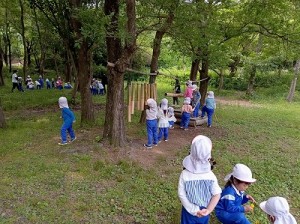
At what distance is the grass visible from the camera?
506 cm

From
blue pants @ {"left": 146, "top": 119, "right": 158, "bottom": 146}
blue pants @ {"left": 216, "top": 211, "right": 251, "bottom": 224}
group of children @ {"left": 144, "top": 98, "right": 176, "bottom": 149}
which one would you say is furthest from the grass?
blue pants @ {"left": 216, "top": 211, "right": 251, "bottom": 224}

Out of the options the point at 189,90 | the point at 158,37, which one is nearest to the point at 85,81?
the point at 158,37

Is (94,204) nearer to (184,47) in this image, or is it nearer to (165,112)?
(165,112)

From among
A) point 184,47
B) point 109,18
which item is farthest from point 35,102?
point 109,18

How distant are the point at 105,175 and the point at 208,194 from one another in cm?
342

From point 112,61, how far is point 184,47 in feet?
12.8

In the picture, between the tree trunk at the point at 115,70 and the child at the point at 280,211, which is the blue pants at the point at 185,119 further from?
the child at the point at 280,211

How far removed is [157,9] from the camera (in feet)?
28.8

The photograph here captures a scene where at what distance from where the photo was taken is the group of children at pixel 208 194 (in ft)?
10.7

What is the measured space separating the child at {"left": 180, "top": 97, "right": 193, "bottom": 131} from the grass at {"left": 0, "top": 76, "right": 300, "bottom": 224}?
1056 mm

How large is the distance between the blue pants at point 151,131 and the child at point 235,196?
4238 mm

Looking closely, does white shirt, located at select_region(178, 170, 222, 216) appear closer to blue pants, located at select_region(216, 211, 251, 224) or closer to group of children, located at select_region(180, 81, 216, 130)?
blue pants, located at select_region(216, 211, 251, 224)

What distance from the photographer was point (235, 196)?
12.3 feet

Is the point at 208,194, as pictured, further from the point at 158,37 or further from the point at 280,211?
the point at 158,37
